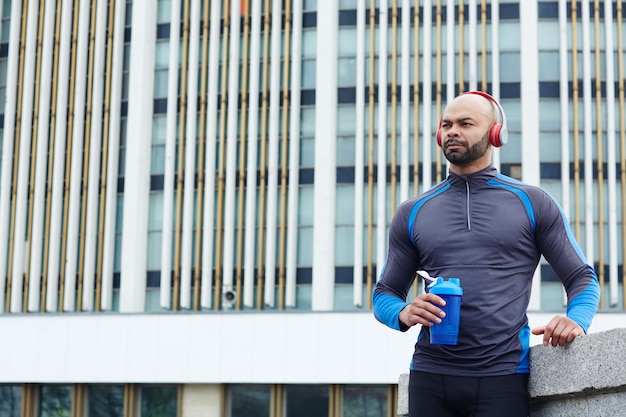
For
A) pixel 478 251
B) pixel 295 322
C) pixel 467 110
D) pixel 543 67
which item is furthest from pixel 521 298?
pixel 543 67

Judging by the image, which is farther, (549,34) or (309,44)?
(309,44)

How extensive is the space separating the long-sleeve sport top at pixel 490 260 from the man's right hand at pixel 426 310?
0.16 meters

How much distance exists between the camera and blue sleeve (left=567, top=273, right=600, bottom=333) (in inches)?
155

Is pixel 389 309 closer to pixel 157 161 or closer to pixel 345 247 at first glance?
pixel 345 247

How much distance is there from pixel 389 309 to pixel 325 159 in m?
23.4

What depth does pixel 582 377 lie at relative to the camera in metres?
3.91

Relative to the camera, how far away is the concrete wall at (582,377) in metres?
3.71

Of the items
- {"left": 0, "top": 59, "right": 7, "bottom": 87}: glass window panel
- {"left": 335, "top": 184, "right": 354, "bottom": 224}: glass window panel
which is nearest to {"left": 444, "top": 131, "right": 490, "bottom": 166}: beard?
{"left": 335, "top": 184, "right": 354, "bottom": 224}: glass window panel

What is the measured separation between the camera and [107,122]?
95.3 ft

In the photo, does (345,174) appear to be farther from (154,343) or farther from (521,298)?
(521,298)

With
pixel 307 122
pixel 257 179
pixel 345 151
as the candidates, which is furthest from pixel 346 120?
pixel 257 179

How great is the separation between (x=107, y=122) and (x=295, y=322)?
7.48m

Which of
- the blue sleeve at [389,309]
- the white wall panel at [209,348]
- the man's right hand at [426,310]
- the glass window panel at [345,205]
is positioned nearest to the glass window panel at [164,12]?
the glass window panel at [345,205]

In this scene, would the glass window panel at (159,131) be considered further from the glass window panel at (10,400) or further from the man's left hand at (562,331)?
the man's left hand at (562,331)
